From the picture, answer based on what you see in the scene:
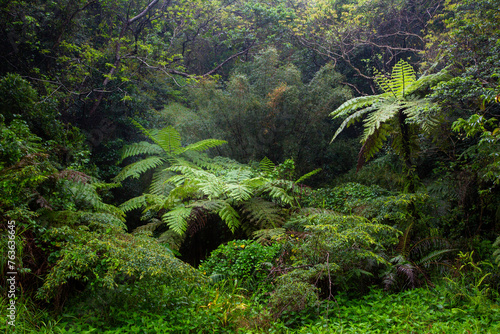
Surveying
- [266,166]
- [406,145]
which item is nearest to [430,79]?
[406,145]

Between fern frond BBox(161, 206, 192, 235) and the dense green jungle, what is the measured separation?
2 centimetres

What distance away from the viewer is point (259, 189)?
4.57 meters

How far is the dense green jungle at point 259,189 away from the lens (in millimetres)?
2410

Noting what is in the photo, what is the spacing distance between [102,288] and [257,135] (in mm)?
4631

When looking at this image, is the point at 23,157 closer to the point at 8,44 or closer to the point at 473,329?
the point at 8,44

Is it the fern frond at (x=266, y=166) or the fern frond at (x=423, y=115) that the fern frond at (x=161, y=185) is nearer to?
the fern frond at (x=266, y=166)

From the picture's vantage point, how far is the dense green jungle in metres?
2.41

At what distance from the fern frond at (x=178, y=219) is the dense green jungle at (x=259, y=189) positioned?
0.9 inches

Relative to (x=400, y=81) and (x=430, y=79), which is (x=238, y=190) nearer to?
(x=400, y=81)

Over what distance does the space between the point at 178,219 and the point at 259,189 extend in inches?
50.6

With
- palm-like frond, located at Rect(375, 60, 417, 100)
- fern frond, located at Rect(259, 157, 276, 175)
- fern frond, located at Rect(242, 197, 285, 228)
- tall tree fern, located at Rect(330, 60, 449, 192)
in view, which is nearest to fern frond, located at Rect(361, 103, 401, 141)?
tall tree fern, located at Rect(330, 60, 449, 192)

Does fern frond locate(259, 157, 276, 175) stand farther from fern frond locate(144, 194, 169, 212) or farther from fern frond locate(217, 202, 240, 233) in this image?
fern frond locate(144, 194, 169, 212)

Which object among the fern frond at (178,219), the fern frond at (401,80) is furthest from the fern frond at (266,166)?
the fern frond at (401,80)

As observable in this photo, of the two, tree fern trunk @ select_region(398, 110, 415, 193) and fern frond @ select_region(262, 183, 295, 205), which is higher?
tree fern trunk @ select_region(398, 110, 415, 193)
